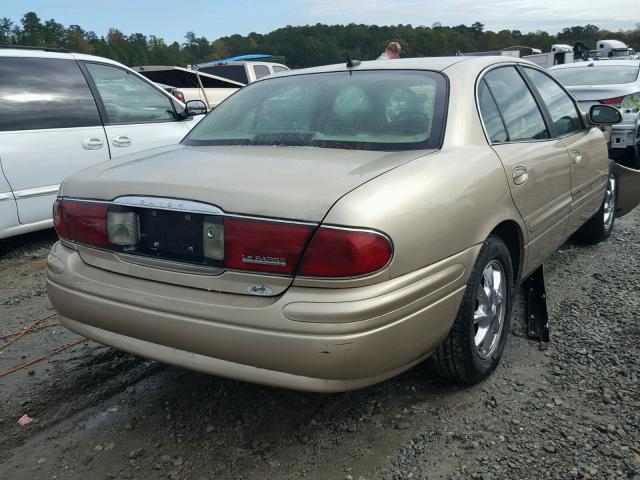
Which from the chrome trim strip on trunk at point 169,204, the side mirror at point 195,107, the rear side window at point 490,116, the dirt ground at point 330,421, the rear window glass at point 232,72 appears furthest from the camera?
the rear window glass at point 232,72

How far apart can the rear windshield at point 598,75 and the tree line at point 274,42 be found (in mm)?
35275

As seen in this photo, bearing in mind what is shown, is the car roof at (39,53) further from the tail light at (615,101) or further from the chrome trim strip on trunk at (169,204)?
the tail light at (615,101)

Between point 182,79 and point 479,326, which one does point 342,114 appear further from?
point 182,79

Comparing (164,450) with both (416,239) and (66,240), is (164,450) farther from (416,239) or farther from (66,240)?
(416,239)

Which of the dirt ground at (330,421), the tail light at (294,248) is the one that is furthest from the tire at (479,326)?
the tail light at (294,248)

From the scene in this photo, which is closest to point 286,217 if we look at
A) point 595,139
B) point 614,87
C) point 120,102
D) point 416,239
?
point 416,239

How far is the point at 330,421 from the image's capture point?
255 centimetres

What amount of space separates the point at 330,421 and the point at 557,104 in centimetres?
258

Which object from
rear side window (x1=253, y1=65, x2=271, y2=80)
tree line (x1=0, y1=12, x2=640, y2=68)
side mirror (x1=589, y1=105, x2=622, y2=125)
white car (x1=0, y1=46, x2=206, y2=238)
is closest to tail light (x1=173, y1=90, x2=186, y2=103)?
white car (x1=0, y1=46, x2=206, y2=238)

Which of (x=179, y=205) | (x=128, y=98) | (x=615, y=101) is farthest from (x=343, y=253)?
(x=615, y=101)

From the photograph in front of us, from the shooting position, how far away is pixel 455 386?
277 cm

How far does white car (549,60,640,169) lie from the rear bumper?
532 cm

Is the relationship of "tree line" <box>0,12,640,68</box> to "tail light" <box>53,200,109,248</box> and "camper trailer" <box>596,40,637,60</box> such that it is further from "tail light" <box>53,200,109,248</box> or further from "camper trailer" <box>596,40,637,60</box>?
"tail light" <box>53,200,109,248</box>

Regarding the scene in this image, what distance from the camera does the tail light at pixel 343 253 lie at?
1.96 m
